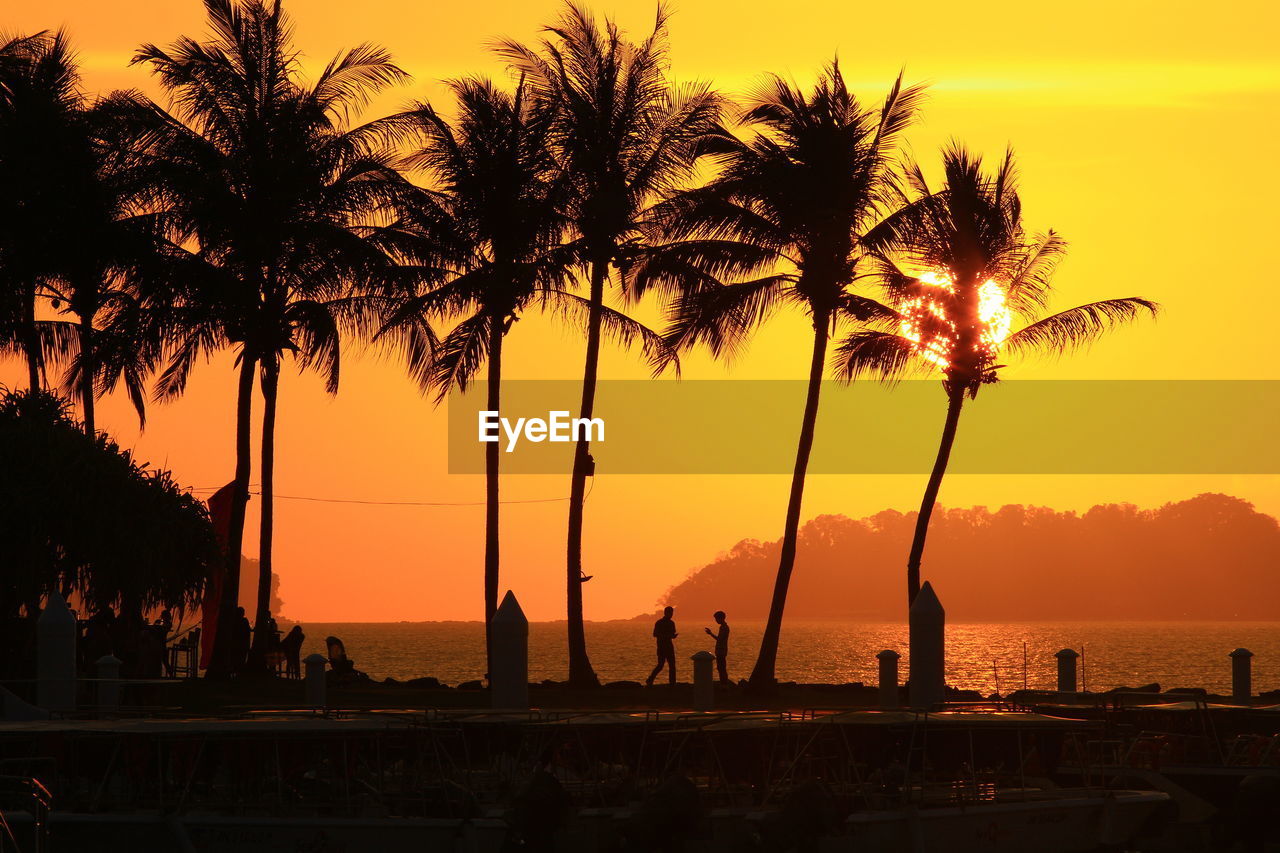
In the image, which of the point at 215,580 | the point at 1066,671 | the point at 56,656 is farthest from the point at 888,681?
the point at 215,580

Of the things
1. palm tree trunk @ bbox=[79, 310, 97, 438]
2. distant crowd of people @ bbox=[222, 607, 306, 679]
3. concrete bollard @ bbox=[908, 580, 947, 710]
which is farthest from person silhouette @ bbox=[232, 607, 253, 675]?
concrete bollard @ bbox=[908, 580, 947, 710]

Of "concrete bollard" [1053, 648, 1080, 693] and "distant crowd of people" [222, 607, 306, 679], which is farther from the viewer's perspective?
"distant crowd of people" [222, 607, 306, 679]

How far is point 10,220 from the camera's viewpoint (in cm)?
4331

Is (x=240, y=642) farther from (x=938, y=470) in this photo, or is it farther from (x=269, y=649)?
(x=938, y=470)

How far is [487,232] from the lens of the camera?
43.8 m

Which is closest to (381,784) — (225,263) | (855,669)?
(225,263)

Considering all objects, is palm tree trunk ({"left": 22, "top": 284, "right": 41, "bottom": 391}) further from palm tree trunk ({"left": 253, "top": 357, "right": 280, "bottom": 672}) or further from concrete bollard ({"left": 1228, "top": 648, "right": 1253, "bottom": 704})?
concrete bollard ({"left": 1228, "top": 648, "right": 1253, "bottom": 704})

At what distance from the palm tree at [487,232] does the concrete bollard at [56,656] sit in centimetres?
1362

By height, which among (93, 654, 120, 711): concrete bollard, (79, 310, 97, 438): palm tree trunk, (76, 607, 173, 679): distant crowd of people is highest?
(79, 310, 97, 438): palm tree trunk

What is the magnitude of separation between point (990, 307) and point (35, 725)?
95.0ft

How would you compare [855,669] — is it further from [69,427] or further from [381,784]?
[381,784]

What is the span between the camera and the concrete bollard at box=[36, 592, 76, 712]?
99.5 feet

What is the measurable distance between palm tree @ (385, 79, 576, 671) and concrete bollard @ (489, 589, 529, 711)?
11896 mm

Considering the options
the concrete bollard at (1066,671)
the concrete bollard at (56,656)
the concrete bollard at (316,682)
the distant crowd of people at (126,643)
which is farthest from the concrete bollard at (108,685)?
the concrete bollard at (1066,671)
